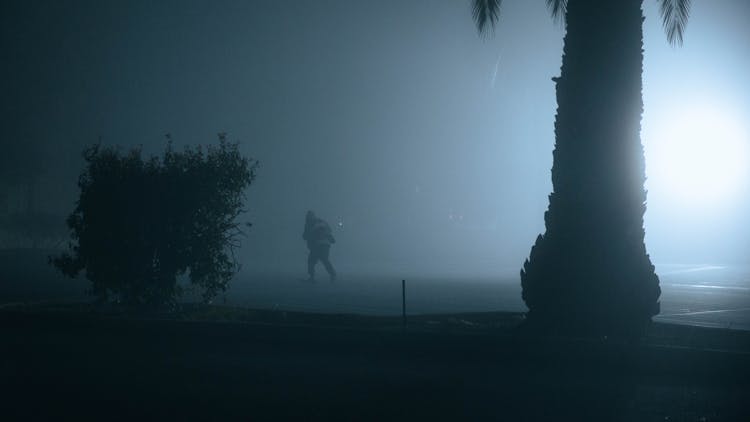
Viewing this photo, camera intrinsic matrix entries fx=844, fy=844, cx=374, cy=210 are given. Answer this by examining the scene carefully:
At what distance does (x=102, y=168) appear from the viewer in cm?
1378

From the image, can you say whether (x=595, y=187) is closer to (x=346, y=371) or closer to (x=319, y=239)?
(x=346, y=371)

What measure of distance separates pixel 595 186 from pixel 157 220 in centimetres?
690

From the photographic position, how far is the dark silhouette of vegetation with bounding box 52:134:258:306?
44.7 feet

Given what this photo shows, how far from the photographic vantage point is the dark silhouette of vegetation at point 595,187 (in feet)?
36.3

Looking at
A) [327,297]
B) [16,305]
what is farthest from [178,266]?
[327,297]

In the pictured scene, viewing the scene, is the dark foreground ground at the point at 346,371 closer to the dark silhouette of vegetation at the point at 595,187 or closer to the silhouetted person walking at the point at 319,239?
A: the dark silhouette of vegetation at the point at 595,187

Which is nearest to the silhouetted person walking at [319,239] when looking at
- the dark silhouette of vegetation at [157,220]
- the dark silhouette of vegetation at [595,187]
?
the dark silhouette of vegetation at [157,220]

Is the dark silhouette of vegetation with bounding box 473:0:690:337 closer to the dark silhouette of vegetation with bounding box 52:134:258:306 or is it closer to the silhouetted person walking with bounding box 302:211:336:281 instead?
the dark silhouette of vegetation with bounding box 52:134:258:306

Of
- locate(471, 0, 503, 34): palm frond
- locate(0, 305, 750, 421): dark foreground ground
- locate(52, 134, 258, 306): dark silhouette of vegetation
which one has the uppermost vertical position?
locate(471, 0, 503, 34): palm frond

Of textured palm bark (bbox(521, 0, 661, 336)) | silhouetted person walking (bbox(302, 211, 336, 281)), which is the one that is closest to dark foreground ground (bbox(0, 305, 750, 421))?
textured palm bark (bbox(521, 0, 661, 336))

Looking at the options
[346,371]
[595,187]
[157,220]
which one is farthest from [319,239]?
[346,371]

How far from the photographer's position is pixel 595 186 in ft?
37.4

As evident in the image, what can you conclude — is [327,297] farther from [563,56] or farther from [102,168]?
[563,56]

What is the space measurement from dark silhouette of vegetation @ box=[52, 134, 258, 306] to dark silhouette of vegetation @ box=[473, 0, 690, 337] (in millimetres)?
5135
